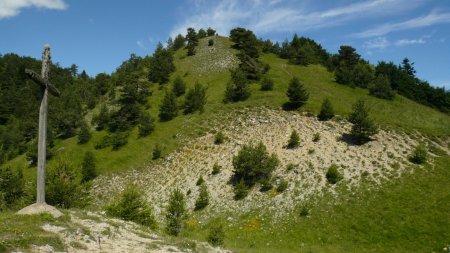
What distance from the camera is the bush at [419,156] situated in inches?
2142

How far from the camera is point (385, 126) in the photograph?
65.4 meters

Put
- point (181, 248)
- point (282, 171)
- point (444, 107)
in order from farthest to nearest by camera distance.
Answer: point (444, 107) → point (282, 171) → point (181, 248)

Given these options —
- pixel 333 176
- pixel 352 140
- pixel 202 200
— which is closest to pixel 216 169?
pixel 202 200

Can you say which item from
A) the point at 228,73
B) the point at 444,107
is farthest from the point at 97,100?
the point at 444,107

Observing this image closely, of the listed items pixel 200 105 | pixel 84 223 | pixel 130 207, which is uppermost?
pixel 200 105

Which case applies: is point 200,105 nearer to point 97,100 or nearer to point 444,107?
point 97,100

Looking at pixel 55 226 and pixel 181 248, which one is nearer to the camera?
pixel 55 226

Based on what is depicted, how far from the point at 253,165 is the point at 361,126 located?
1696 cm

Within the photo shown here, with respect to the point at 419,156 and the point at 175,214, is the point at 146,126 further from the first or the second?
the point at 419,156

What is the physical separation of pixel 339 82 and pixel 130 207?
74139 millimetres

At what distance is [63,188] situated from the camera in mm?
35562

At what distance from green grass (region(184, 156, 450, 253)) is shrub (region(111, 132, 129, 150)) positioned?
3351cm

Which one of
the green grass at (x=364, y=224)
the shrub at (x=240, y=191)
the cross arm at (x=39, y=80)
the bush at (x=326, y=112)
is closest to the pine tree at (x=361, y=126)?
the bush at (x=326, y=112)

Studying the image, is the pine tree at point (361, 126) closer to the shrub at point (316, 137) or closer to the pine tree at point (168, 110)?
the shrub at point (316, 137)
